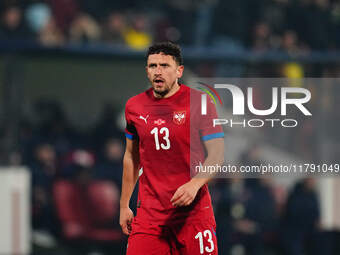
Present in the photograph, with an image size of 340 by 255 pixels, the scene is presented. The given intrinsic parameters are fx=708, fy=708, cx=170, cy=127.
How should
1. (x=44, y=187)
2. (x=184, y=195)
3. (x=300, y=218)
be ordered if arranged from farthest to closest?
(x=300, y=218)
(x=44, y=187)
(x=184, y=195)

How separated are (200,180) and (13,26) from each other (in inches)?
251

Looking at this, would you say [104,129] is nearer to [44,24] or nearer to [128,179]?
[44,24]

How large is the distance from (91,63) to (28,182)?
201 cm

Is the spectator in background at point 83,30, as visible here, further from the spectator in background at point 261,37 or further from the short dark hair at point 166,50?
the short dark hair at point 166,50

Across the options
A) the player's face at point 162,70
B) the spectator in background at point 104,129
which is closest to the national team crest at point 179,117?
the player's face at point 162,70

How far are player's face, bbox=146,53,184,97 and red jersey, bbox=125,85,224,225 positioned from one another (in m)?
0.15

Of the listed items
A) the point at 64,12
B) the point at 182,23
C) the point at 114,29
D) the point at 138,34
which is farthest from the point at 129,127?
the point at 182,23

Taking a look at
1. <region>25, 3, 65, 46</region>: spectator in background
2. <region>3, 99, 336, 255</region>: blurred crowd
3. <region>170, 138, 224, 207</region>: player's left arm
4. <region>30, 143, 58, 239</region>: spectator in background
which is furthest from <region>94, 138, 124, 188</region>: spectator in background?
<region>170, 138, 224, 207</region>: player's left arm

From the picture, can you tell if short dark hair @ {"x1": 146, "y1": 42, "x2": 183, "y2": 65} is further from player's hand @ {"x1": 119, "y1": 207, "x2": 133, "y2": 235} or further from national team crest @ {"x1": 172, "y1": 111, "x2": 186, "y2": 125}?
player's hand @ {"x1": 119, "y1": 207, "x2": 133, "y2": 235}

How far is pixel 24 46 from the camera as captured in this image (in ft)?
32.5

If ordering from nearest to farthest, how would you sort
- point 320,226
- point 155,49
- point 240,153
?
point 155,49, point 240,153, point 320,226

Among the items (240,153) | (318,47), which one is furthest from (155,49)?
(318,47)

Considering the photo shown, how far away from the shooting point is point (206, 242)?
4.60m

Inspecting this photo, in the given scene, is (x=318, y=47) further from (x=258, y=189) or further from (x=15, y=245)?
(x=15, y=245)
